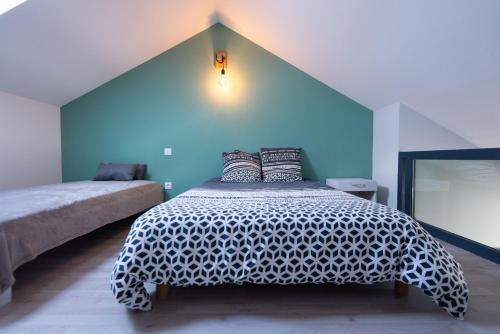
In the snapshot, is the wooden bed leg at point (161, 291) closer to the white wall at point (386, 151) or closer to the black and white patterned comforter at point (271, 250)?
the black and white patterned comforter at point (271, 250)

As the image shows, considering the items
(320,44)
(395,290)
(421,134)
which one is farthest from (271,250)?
(421,134)

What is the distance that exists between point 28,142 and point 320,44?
10.6ft

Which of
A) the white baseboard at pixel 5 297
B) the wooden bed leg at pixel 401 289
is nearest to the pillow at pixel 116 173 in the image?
the white baseboard at pixel 5 297

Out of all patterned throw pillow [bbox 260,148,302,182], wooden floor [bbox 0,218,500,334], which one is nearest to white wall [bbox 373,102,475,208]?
patterned throw pillow [bbox 260,148,302,182]

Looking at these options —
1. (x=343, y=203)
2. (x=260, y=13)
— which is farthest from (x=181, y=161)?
(x=343, y=203)

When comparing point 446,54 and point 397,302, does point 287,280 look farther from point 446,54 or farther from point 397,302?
point 446,54

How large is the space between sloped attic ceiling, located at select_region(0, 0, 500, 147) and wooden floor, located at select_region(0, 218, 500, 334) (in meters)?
1.32

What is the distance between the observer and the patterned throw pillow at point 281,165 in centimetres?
278

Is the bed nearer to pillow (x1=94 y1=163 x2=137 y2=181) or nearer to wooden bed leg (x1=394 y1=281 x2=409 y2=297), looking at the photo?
pillow (x1=94 y1=163 x2=137 y2=181)

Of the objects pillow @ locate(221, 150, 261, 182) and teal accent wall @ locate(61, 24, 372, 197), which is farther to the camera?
teal accent wall @ locate(61, 24, 372, 197)

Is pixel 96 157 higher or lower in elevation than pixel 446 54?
lower

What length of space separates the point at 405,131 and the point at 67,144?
3.94 meters

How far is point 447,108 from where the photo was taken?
2166 mm

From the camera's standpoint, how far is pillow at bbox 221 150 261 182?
274 cm
